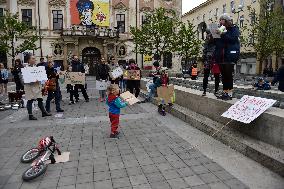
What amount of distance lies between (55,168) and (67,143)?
1435mm

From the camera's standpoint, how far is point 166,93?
9.16 metres

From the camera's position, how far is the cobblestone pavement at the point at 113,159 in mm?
4180

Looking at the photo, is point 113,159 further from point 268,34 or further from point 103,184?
point 268,34

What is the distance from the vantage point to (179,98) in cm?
941

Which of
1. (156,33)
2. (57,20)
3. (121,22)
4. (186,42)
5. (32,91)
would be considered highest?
(121,22)

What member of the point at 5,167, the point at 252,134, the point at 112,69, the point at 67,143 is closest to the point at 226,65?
the point at 252,134

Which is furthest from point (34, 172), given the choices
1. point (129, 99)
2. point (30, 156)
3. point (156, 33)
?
point (156, 33)

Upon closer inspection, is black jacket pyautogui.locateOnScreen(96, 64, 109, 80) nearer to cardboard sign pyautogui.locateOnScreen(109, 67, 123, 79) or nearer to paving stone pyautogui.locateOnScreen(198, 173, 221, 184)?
cardboard sign pyautogui.locateOnScreen(109, 67, 123, 79)

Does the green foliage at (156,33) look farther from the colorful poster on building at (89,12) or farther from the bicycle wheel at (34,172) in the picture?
the bicycle wheel at (34,172)

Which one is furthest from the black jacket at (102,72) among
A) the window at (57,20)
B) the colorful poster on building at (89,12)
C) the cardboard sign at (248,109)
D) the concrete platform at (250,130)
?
the window at (57,20)

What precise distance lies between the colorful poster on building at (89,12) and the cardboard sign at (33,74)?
28453 mm

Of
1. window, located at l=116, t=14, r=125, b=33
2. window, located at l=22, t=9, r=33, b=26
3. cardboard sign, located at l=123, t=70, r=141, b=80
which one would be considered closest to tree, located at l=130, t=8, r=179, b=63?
window, located at l=116, t=14, r=125, b=33

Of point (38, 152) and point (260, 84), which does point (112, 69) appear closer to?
point (260, 84)

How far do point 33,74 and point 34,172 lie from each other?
4.90 m
